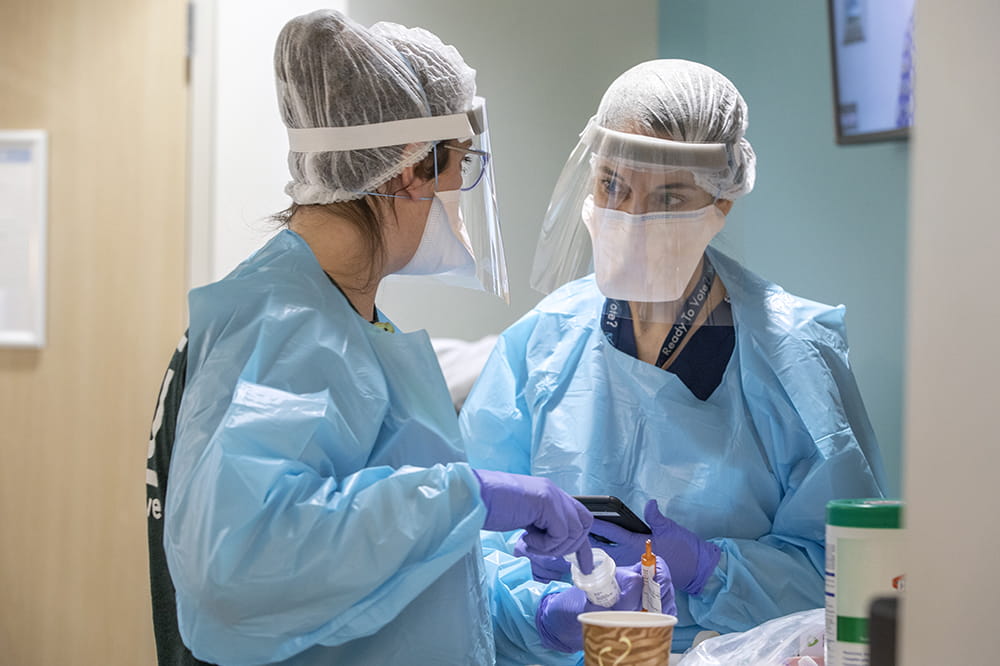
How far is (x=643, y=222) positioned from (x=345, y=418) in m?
0.63

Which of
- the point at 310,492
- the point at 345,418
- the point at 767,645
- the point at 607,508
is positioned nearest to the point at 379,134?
the point at 345,418

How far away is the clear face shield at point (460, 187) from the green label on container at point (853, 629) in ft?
2.64

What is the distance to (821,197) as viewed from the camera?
195 centimetres

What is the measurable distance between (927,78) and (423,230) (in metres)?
0.86

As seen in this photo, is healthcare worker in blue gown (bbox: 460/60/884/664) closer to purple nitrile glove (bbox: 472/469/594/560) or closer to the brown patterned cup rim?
purple nitrile glove (bbox: 472/469/594/560)

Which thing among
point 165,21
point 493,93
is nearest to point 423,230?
point 493,93

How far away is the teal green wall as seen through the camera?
1.84 metres

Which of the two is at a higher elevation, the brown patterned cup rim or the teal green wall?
the teal green wall

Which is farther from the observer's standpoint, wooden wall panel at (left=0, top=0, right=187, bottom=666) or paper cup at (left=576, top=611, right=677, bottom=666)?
wooden wall panel at (left=0, top=0, right=187, bottom=666)

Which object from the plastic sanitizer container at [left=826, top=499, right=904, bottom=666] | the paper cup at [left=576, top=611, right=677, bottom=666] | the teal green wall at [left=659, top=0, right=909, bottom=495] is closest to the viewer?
the plastic sanitizer container at [left=826, top=499, right=904, bottom=666]

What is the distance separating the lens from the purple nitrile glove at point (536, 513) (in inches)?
47.2

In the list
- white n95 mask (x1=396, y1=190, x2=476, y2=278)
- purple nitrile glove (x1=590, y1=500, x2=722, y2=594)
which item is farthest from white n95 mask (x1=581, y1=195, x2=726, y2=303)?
purple nitrile glove (x1=590, y1=500, x2=722, y2=594)

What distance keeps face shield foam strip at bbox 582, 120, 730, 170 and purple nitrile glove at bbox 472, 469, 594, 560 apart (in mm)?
569

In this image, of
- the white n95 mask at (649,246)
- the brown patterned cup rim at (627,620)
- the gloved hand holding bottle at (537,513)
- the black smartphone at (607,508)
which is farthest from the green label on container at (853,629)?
the white n95 mask at (649,246)
